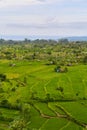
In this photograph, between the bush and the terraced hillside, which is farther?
the bush

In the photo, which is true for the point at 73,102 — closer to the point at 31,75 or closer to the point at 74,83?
the point at 74,83

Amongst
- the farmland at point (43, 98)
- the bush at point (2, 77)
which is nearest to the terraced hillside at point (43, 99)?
the farmland at point (43, 98)

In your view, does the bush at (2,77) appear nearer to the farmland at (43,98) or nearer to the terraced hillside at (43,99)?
the farmland at (43,98)

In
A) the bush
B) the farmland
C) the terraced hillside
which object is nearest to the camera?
the terraced hillside

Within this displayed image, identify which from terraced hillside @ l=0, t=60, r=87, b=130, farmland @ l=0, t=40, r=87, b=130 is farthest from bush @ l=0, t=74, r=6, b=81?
terraced hillside @ l=0, t=60, r=87, b=130

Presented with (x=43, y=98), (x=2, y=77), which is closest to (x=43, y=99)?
(x=43, y=98)

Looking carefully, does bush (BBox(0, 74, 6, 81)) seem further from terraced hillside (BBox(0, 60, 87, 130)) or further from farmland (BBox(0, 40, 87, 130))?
terraced hillside (BBox(0, 60, 87, 130))

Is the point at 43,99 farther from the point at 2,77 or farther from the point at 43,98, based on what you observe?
the point at 2,77

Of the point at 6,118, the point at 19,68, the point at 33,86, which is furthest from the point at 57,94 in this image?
the point at 19,68

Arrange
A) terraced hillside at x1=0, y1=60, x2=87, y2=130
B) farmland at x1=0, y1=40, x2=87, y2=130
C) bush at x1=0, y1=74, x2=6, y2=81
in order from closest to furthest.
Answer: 1. terraced hillside at x1=0, y1=60, x2=87, y2=130
2. farmland at x1=0, y1=40, x2=87, y2=130
3. bush at x1=0, y1=74, x2=6, y2=81
